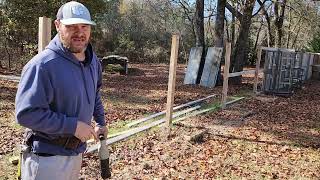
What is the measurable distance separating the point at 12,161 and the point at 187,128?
3.77 metres

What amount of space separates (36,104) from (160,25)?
31.4 metres

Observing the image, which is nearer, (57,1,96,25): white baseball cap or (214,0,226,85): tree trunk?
(57,1,96,25): white baseball cap

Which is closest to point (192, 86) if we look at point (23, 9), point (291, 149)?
point (23, 9)

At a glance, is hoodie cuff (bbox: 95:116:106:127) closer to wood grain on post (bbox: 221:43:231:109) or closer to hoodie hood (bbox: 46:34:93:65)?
hoodie hood (bbox: 46:34:93:65)

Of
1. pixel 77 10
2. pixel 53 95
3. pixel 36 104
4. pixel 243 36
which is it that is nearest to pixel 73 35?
pixel 77 10

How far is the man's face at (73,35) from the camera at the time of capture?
8.93 feet

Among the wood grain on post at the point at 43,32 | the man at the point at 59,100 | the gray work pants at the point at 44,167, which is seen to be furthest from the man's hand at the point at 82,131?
the wood grain on post at the point at 43,32

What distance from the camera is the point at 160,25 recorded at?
3347 cm

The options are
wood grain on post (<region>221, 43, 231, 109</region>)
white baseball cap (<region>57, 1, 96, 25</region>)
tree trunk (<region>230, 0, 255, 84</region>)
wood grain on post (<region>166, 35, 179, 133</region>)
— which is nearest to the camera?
white baseball cap (<region>57, 1, 96, 25</region>)

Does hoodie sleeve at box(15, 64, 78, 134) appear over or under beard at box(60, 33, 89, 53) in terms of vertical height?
under

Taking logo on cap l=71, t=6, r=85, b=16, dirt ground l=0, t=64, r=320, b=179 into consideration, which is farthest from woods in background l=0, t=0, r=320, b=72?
logo on cap l=71, t=6, r=85, b=16

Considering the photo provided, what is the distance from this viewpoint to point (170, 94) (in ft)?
25.7

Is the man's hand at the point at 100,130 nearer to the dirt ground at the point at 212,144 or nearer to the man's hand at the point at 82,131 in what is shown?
the man's hand at the point at 82,131

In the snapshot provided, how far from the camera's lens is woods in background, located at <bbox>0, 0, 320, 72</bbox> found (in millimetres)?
16891
